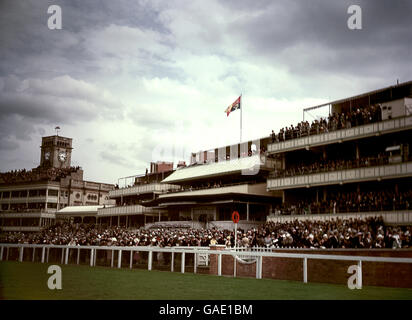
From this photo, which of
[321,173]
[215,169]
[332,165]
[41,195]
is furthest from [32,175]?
[332,165]

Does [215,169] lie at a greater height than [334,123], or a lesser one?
lesser

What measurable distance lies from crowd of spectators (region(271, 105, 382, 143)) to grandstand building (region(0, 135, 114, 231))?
144ft

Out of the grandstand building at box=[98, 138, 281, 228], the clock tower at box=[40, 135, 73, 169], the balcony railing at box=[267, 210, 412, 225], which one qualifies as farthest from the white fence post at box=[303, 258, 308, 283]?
the clock tower at box=[40, 135, 73, 169]

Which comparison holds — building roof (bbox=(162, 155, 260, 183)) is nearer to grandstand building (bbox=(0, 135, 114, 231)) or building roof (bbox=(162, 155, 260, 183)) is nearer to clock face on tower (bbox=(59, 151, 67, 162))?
grandstand building (bbox=(0, 135, 114, 231))

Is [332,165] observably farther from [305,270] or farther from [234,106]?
[305,270]

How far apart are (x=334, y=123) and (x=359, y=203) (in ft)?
26.5

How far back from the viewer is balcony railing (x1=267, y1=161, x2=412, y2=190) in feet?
111

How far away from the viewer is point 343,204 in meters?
36.0

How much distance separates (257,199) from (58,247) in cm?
2539

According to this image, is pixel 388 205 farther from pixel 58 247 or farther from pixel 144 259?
pixel 58 247

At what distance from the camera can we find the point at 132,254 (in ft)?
70.1

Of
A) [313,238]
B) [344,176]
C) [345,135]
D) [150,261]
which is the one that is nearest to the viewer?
[150,261]

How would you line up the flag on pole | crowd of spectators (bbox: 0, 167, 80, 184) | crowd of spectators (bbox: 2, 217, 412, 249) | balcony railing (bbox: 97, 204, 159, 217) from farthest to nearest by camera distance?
crowd of spectators (bbox: 0, 167, 80, 184), balcony railing (bbox: 97, 204, 159, 217), the flag on pole, crowd of spectators (bbox: 2, 217, 412, 249)
